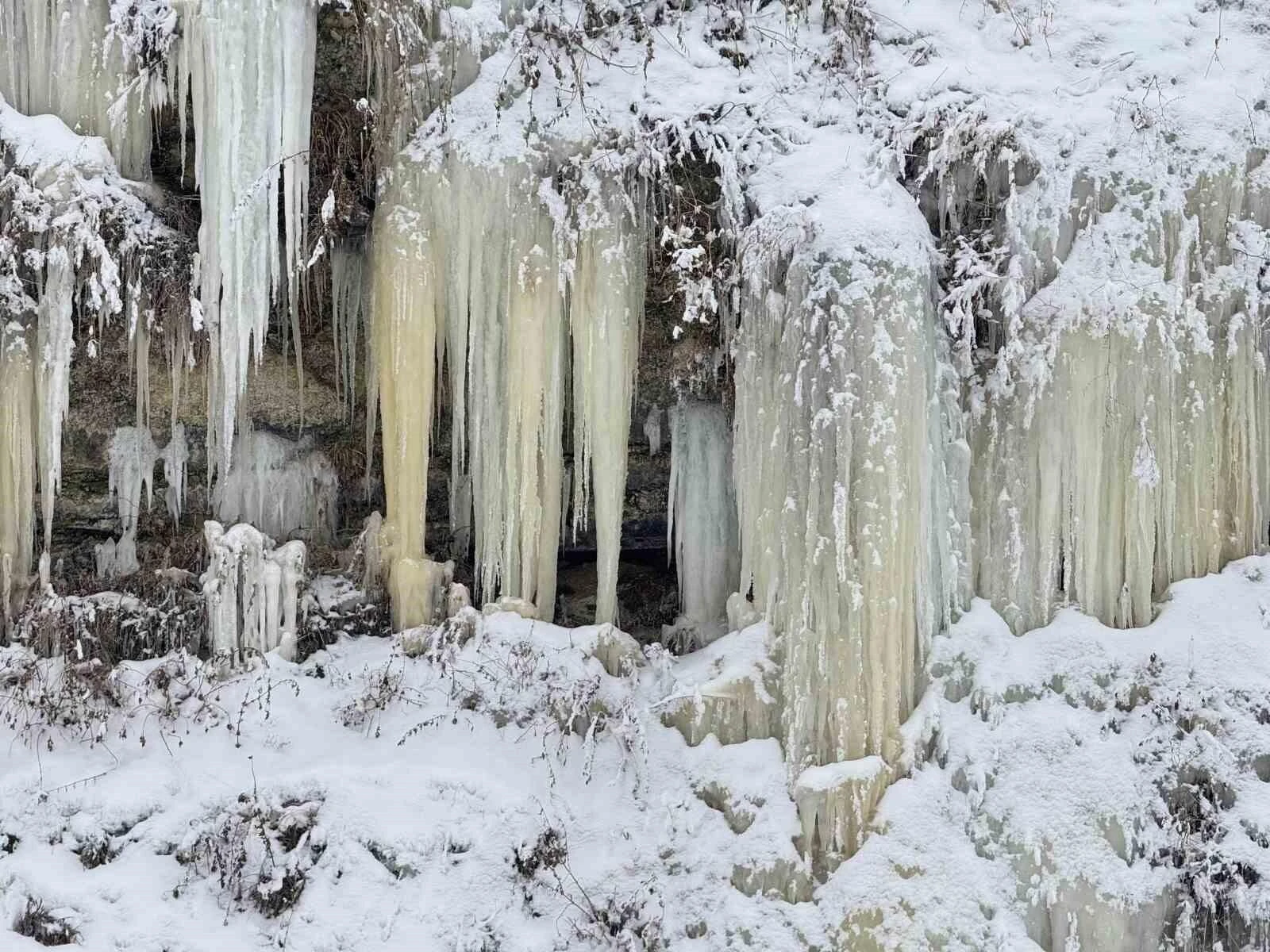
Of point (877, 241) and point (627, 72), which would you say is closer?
point (877, 241)

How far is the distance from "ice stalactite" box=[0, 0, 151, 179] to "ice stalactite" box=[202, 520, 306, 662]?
2421mm

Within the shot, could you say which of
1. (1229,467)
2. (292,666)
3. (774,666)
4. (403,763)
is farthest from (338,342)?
(1229,467)

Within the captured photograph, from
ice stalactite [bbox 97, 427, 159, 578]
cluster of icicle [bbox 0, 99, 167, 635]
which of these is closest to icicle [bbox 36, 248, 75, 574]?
cluster of icicle [bbox 0, 99, 167, 635]

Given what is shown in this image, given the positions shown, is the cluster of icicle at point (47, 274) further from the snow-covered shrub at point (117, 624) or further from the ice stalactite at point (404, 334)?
the ice stalactite at point (404, 334)

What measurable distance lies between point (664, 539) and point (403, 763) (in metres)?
3.93

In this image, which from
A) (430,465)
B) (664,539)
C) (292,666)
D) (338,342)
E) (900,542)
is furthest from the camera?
Answer: (664,539)

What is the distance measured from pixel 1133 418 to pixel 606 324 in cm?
306

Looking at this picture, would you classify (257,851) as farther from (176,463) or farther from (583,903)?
(176,463)

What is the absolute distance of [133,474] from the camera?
905 cm

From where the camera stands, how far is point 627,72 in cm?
754

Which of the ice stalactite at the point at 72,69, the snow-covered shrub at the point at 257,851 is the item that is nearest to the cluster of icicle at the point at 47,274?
the ice stalactite at the point at 72,69

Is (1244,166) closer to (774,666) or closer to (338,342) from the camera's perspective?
(774,666)

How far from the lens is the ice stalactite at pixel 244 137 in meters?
6.84

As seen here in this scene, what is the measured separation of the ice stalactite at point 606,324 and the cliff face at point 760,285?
0.02 metres
